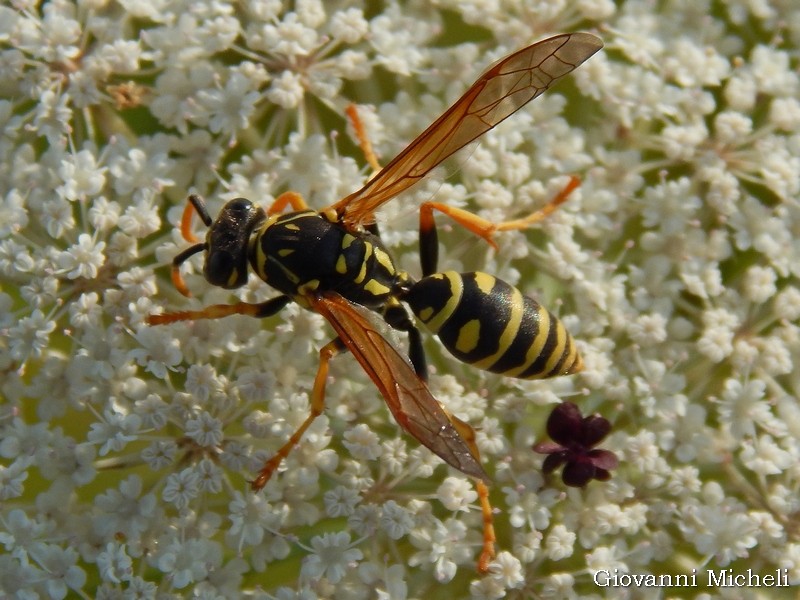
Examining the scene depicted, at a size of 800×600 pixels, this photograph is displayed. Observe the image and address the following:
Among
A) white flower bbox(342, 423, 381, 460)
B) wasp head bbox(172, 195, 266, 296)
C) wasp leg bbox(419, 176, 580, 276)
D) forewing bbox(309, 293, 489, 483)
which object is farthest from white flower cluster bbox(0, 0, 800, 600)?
forewing bbox(309, 293, 489, 483)

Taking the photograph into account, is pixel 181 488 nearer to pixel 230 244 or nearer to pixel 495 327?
pixel 230 244

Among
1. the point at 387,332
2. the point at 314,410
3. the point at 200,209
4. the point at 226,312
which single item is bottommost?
the point at 314,410

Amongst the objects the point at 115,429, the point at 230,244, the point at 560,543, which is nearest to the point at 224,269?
the point at 230,244

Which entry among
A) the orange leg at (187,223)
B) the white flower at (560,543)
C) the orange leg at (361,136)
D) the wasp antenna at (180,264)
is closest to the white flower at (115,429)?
the wasp antenna at (180,264)

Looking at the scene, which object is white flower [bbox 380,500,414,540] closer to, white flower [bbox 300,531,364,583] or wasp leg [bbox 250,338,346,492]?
white flower [bbox 300,531,364,583]

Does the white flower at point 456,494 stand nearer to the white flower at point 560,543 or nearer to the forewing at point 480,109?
the white flower at point 560,543

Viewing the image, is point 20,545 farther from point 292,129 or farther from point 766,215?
point 766,215
